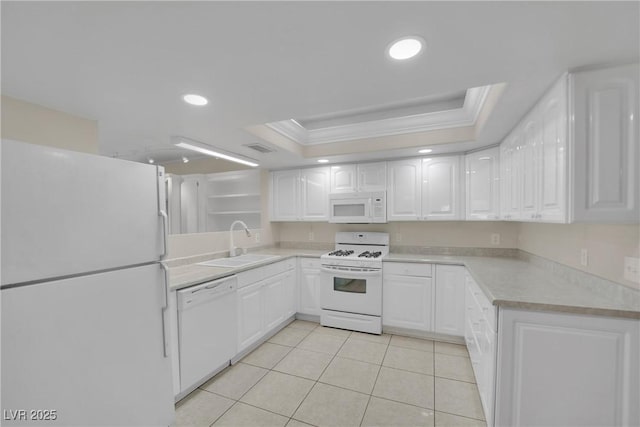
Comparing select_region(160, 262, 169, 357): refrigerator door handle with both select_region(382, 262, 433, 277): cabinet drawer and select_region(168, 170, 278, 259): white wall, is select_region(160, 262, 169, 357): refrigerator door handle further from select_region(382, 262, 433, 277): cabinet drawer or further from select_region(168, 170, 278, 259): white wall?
select_region(382, 262, 433, 277): cabinet drawer

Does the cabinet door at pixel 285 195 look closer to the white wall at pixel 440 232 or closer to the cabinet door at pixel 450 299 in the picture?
the white wall at pixel 440 232

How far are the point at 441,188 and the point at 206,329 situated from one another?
2902 millimetres

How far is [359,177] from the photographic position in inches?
137

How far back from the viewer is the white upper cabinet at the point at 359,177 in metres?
3.39

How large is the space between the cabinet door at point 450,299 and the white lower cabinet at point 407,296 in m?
0.08

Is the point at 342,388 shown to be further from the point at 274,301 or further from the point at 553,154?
the point at 553,154

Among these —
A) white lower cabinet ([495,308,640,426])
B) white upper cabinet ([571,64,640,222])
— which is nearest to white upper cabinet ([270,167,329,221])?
white lower cabinet ([495,308,640,426])

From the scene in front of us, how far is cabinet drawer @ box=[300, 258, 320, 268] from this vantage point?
3450 mm

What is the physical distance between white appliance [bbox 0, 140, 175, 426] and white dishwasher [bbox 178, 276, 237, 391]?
27cm

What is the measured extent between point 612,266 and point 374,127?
7.24ft

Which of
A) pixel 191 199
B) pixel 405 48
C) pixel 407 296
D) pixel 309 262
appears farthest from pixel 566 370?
pixel 191 199

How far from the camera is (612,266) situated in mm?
1510

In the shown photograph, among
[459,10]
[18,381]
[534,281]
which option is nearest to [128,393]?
[18,381]

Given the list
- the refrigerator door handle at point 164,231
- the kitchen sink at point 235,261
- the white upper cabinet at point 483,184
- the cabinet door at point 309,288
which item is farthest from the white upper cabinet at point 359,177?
the refrigerator door handle at point 164,231
